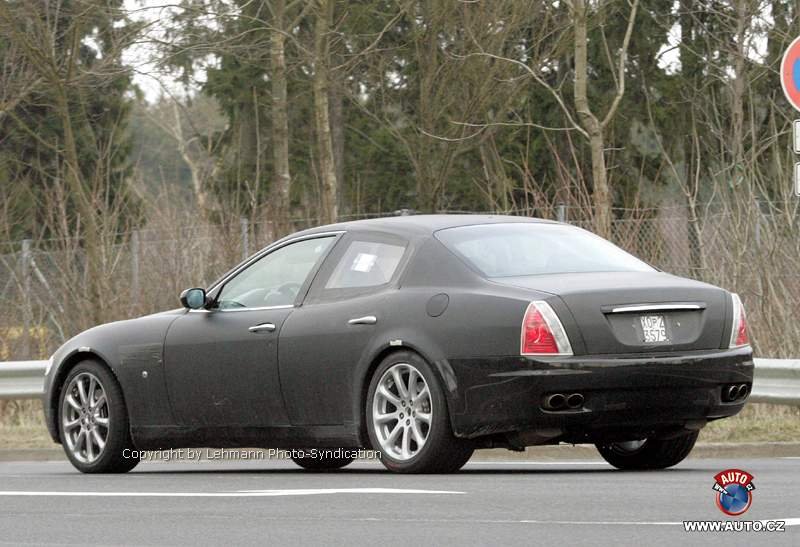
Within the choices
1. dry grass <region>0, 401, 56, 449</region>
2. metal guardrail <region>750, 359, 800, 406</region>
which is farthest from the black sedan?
dry grass <region>0, 401, 56, 449</region>

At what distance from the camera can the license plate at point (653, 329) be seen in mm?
10078

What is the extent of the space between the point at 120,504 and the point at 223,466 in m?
4.04

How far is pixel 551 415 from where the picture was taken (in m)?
9.98

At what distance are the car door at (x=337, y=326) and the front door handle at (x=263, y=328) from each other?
119 millimetres

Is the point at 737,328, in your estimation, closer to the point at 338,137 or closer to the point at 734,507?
the point at 734,507

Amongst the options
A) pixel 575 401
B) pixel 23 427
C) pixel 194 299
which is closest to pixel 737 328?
pixel 575 401

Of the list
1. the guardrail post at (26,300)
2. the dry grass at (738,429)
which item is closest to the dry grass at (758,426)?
the dry grass at (738,429)

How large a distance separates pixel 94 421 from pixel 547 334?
12.2 feet

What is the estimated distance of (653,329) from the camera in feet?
33.1

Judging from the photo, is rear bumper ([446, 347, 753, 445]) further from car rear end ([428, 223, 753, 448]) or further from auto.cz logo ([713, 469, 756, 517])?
auto.cz logo ([713, 469, 756, 517])

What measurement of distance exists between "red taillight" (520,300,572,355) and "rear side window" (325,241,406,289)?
4.14ft

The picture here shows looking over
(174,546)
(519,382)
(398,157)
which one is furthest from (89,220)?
(398,157)

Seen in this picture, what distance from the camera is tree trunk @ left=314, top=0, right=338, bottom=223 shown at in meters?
22.4

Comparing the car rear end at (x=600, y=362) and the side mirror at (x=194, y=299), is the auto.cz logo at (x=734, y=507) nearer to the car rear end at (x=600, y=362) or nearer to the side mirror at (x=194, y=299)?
the car rear end at (x=600, y=362)
